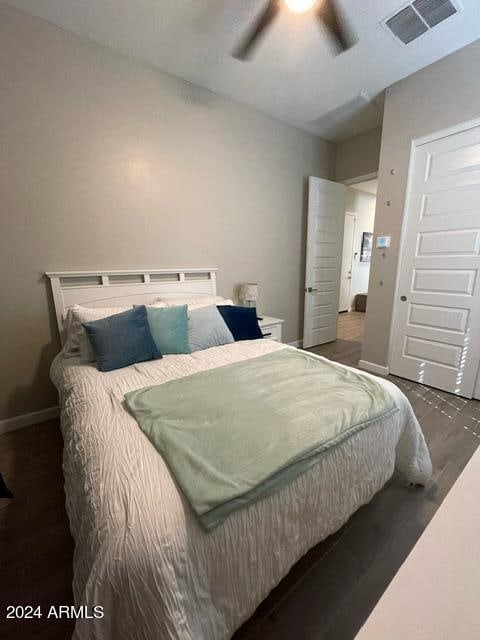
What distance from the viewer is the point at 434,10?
5.69ft

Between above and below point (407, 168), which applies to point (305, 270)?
below

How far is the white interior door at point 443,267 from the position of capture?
7.47 feet

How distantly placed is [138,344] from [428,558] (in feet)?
5.45

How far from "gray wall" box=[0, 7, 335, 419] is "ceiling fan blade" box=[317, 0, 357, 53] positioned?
1198 millimetres

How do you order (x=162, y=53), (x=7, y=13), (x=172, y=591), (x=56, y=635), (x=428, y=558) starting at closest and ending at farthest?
(x=428, y=558), (x=172, y=591), (x=56, y=635), (x=7, y=13), (x=162, y=53)

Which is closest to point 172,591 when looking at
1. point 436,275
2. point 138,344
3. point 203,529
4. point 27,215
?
point 203,529

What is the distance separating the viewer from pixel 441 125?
7.57 ft

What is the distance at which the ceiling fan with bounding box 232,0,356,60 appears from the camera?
149 centimetres

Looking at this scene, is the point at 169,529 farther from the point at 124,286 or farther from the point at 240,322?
the point at 124,286

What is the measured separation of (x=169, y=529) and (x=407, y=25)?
3145 millimetres

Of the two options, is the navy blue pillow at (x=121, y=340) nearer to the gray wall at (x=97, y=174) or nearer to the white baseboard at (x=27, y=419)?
the gray wall at (x=97, y=174)

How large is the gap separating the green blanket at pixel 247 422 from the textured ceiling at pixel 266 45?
7.61ft

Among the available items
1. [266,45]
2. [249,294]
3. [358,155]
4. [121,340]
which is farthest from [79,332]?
[358,155]

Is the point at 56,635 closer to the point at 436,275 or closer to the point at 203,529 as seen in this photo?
the point at 203,529
